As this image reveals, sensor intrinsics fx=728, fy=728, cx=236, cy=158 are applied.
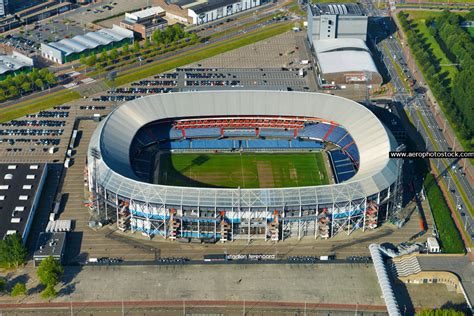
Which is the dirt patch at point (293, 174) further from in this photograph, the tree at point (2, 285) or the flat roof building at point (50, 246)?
the tree at point (2, 285)

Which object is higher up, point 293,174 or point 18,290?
point 18,290

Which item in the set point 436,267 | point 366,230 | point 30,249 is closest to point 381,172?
point 366,230

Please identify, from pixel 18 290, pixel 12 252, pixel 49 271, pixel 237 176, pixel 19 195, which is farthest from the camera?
pixel 237 176

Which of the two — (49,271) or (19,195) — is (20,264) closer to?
(49,271)

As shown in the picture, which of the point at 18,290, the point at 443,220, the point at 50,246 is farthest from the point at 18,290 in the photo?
the point at 443,220

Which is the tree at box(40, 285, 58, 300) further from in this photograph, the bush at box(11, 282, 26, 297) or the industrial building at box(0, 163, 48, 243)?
the industrial building at box(0, 163, 48, 243)

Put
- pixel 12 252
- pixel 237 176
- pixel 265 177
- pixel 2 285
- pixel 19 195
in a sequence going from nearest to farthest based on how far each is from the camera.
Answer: pixel 2 285 → pixel 12 252 → pixel 19 195 → pixel 237 176 → pixel 265 177
